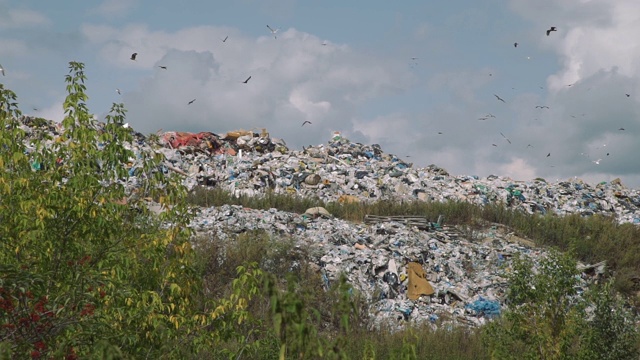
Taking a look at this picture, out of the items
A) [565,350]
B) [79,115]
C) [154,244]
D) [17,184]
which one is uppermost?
[79,115]

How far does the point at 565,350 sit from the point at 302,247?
23.4 ft

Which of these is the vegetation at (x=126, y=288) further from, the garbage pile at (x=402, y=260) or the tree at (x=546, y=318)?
the garbage pile at (x=402, y=260)

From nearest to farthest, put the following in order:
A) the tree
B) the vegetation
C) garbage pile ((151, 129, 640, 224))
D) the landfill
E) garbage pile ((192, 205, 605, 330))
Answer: the vegetation < the tree < garbage pile ((192, 205, 605, 330)) < the landfill < garbage pile ((151, 129, 640, 224))

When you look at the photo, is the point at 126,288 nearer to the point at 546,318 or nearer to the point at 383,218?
the point at 546,318

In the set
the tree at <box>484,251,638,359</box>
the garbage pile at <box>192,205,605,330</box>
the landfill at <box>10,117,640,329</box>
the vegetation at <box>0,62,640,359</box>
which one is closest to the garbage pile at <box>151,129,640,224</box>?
the landfill at <box>10,117,640,329</box>

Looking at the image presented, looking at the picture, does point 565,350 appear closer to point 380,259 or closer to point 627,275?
point 380,259

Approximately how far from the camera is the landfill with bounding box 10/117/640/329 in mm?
13062

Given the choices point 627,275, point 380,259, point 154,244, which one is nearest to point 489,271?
point 380,259

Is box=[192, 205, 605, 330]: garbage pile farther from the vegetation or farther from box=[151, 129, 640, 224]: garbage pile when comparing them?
box=[151, 129, 640, 224]: garbage pile

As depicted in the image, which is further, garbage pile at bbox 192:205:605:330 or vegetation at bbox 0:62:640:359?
garbage pile at bbox 192:205:605:330

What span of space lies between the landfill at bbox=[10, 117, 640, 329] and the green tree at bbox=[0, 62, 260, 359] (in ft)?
2.24

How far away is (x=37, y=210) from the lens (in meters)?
5.46

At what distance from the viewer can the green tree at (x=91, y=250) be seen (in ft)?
17.0

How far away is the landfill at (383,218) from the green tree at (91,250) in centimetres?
68
